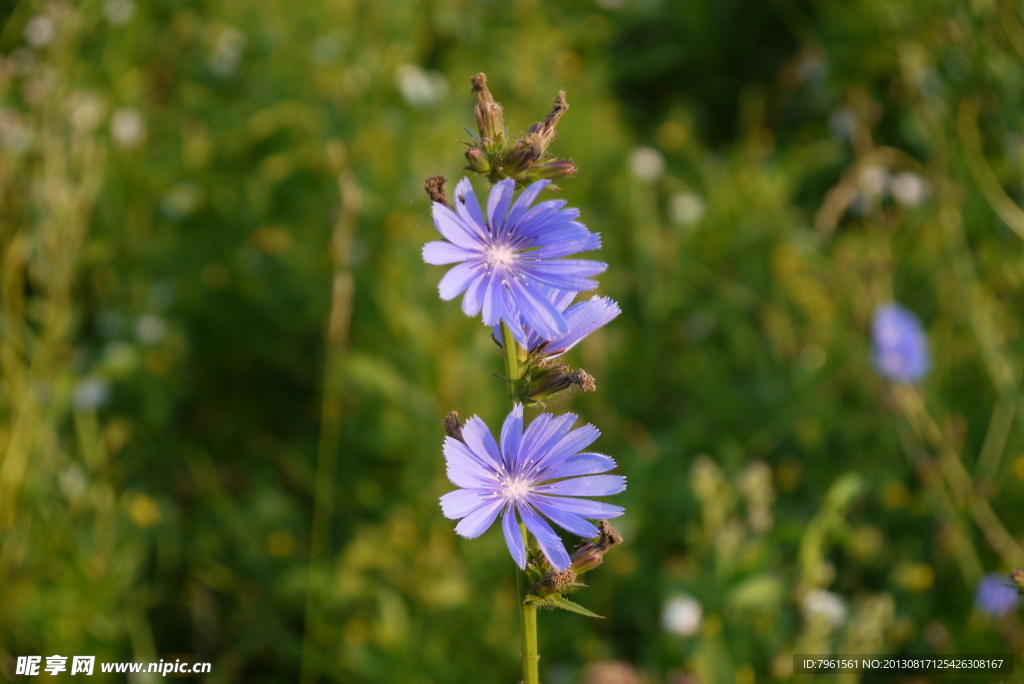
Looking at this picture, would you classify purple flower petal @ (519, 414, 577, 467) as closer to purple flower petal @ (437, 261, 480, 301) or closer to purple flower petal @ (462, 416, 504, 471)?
purple flower petal @ (462, 416, 504, 471)

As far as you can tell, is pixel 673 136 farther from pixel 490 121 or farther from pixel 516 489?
pixel 516 489

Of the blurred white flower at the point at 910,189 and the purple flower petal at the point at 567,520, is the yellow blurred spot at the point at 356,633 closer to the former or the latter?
the purple flower petal at the point at 567,520

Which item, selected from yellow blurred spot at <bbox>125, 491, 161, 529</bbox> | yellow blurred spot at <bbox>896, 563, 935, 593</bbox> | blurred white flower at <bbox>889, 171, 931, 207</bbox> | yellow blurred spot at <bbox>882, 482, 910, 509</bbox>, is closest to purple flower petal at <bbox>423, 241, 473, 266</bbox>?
yellow blurred spot at <bbox>896, 563, 935, 593</bbox>

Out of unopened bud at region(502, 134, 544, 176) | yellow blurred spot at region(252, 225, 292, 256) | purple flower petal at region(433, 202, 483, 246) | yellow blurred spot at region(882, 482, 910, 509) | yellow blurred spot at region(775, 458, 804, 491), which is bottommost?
purple flower petal at region(433, 202, 483, 246)

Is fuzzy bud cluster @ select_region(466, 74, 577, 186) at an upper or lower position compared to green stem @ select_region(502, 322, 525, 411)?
upper

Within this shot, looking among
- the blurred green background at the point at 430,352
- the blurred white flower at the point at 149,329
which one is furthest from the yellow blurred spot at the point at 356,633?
the blurred white flower at the point at 149,329

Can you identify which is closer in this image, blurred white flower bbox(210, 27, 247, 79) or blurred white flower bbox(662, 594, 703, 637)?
blurred white flower bbox(662, 594, 703, 637)
